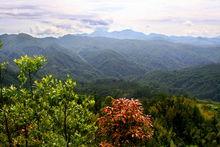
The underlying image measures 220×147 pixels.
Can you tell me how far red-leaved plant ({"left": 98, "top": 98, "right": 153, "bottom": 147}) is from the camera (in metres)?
27.6

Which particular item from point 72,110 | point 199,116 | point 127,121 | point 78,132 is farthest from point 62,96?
point 199,116

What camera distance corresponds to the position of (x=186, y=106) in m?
122

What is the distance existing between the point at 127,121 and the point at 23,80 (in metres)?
9.14

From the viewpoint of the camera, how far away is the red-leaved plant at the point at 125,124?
90.7 ft

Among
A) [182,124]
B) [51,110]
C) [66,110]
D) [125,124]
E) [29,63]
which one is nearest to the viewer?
[125,124]

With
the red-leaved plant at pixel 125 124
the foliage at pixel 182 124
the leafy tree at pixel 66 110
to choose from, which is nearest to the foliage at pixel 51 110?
the leafy tree at pixel 66 110

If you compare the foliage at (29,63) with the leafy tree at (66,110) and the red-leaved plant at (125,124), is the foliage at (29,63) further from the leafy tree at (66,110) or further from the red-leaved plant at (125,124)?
the red-leaved plant at (125,124)

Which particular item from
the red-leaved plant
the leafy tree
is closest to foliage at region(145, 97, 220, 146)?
the red-leaved plant

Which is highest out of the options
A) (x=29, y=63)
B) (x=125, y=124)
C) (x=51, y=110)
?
(x=29, y=63)

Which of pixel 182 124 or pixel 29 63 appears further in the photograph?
pixel 182 124

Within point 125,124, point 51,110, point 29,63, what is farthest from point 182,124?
point 29,63

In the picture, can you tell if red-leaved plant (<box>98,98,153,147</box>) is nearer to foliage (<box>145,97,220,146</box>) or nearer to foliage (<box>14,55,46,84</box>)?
foliage (<box>14,55,46,84</box>)

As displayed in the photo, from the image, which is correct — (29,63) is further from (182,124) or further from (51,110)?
(182,124)

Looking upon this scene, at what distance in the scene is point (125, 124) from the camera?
28.1m
